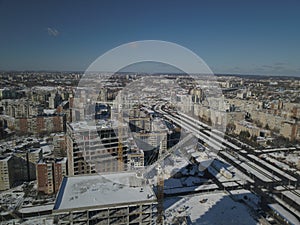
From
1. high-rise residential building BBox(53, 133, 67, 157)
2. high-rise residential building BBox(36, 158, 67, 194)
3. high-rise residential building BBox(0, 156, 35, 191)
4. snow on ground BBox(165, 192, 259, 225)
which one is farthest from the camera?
high-rise residential building BBox(53, 133, 67, 157)

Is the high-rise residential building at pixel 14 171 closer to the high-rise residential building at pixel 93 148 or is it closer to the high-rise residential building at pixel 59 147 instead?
the high-rise residential building at pixel 59 147

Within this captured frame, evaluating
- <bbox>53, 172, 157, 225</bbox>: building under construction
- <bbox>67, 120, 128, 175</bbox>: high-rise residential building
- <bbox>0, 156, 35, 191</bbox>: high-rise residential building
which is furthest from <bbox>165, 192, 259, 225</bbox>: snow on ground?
<bbox>0, 156, 35, 191</bbox>: high-rise residential building

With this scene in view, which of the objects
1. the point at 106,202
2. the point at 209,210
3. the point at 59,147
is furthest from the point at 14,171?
the point at 209,210

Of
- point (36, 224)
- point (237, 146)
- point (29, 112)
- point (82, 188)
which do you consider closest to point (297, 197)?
point (237, 146)

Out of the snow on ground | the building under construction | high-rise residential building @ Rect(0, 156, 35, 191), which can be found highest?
the building under construction

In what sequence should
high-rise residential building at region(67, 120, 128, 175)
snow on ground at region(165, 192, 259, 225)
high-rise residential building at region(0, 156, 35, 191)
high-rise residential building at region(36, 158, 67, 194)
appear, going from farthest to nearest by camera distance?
1. high-rise residential building at region(0, 156, 35, 191)
2. high-rise residential building at region(36, 158, 67, 194)
3. high-rise residential building at region(67, 120, 128, 175)
4. snow on ground at region(165, 192, 259, 225)

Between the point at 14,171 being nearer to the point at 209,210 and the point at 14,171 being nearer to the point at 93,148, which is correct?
the point at 93,148

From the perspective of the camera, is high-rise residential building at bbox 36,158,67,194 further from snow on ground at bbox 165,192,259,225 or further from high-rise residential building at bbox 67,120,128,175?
snow on ground at bbox 165,192,259,225

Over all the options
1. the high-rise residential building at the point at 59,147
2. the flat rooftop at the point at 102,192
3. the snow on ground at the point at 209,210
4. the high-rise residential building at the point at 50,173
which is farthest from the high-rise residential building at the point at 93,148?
the high-rise residential building at the point at 59,147
